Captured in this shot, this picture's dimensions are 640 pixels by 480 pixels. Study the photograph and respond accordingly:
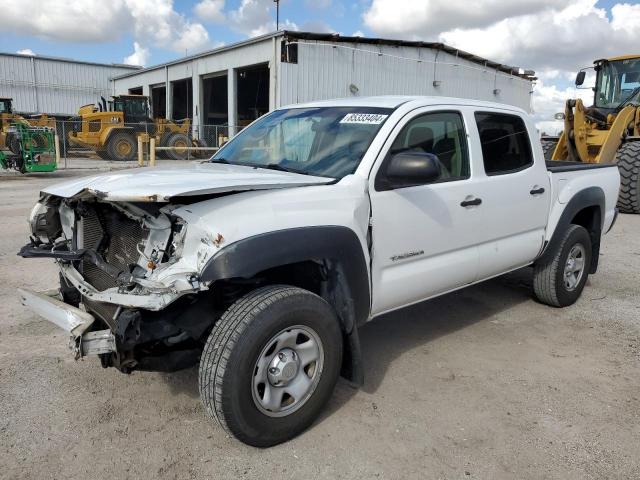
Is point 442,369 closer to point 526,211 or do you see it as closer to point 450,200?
point 450,200

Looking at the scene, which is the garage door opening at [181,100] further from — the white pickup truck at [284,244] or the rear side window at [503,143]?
the white pickup truck at [284,244]

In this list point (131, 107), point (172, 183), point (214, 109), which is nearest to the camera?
point (172, 183)

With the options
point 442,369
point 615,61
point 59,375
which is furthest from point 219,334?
point 615,61

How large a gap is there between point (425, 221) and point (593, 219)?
281 cm

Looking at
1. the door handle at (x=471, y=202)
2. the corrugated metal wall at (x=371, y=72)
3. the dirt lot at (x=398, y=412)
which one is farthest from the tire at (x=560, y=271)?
the corrugated metal wall at (x=371, y=72)

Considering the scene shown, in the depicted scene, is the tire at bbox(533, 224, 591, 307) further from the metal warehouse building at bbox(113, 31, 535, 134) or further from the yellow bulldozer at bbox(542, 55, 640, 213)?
the metal warehouse building at bbox(113, 31, 535, 134)

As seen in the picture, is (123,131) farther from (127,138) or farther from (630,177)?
(630,177)

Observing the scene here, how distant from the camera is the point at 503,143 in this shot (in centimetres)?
433

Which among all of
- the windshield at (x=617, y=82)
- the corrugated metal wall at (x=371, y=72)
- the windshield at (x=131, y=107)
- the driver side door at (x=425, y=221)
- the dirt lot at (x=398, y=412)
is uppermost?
the corrugated metal wall at (x=371, y=72)

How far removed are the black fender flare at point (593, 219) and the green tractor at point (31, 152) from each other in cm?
1678

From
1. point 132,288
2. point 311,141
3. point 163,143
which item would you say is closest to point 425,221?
point 311,141

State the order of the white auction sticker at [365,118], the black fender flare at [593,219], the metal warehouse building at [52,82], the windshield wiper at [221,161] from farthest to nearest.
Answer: the metal warehouse building at [52,82] < the black fender flare at [593,219] < the windshield wiper at [221,161] < the white auction sticker at [365,118]

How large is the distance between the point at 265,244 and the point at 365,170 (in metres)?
0.90

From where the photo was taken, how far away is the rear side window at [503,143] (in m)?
4.13
